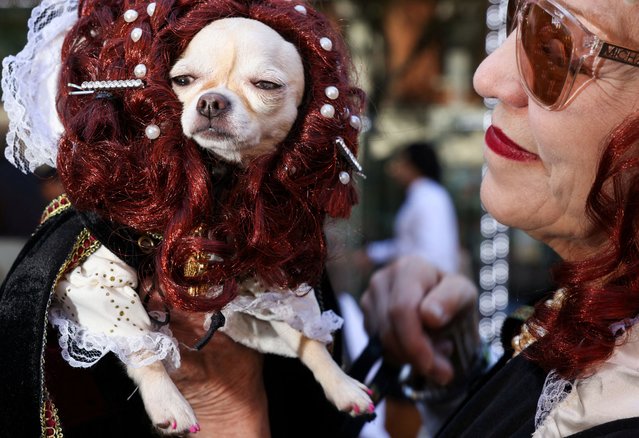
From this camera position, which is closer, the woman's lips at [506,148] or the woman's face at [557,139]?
the woman's face at [557,139]

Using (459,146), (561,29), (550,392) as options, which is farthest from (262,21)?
(459,146)

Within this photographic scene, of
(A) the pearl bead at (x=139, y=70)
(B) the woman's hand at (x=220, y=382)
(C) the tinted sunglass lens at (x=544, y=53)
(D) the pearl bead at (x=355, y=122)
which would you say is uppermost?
(C) the tinted sunglass lens at (x=544, y=53)

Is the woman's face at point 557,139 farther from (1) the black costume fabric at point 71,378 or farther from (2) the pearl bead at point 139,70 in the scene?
(2) the pearl bead at point 139,70

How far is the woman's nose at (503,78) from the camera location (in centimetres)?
108

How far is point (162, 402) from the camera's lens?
1007 millimetres

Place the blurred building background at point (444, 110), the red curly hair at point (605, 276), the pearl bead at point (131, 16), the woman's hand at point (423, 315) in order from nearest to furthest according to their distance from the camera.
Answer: the red curly hair at point (605, 276), the pearl bead at point (131, 16), the woman's hand at point (423, 315), the blurred building background at point (444, 110)

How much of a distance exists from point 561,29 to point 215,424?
774mm

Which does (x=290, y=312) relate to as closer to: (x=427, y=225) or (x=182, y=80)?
(x=182, y=80)

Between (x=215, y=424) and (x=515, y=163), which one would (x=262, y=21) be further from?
(x=215, y=424)

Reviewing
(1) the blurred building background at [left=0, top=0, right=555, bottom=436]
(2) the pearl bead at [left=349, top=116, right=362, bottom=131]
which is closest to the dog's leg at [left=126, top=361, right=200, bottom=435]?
(2) the pearl bead at [left=349, top=116, right=362, bottom=131]

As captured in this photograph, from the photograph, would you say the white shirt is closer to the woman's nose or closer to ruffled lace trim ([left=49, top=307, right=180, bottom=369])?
the woman's nose

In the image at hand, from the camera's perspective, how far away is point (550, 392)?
102 centimetres

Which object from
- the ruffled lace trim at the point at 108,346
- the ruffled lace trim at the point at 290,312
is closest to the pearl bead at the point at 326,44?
the ruffled lace trim at the point at 290,312

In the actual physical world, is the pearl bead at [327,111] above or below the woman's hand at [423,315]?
above
